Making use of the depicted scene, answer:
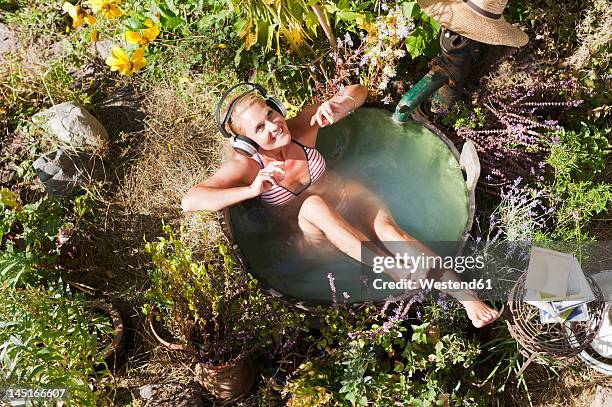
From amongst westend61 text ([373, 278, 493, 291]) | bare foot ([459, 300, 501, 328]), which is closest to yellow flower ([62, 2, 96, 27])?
westend61 text ([373, 278, 493, 291])

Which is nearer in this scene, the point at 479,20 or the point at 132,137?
the point at 479,20

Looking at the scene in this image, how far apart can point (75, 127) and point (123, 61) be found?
55 cm

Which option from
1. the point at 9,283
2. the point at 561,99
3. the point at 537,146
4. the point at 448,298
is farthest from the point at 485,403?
the point at 9,283

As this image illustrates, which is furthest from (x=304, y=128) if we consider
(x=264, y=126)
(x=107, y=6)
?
(x=107, y=6)

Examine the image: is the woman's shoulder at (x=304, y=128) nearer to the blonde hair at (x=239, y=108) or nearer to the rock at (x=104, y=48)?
the blonde hair at (x=239, y=108)

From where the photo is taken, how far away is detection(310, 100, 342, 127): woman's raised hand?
2812 mm

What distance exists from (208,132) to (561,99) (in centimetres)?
191

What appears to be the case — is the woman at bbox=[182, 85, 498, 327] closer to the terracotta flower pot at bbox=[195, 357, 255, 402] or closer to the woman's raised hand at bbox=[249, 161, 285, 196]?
the woman's raised hand at bbox=[249, 161, 285, 196]

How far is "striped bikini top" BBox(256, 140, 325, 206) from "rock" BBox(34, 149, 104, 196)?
117cm

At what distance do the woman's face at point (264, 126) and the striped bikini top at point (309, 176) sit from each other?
0.39 feet

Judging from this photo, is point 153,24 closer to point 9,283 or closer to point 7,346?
point 9,283

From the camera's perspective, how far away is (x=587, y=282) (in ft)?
7.86

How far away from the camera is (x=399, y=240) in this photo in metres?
2.83

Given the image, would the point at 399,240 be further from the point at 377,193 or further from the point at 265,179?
the point at 265,179
